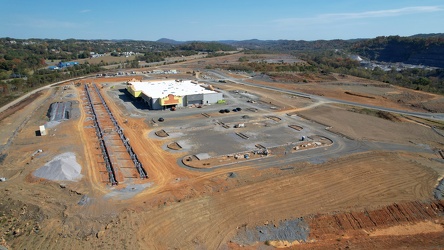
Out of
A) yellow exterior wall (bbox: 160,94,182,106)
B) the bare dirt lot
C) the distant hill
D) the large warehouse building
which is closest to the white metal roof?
the large warehouse building

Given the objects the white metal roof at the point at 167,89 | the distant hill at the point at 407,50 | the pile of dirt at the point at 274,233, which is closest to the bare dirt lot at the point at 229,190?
the pile of dirt at the point at 274,233

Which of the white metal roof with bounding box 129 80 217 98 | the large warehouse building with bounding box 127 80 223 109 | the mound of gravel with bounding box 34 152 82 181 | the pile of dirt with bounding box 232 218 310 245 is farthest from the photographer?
the white metal roof with bounding box 129 80 217 98

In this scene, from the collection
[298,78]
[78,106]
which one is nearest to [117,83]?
[78,106]

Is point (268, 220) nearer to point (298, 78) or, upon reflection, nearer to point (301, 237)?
point (301, 237)

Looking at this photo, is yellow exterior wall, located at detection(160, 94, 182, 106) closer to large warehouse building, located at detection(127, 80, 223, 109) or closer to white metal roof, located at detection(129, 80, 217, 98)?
large warehouse building, located at detection(127, 80, 223, 109)

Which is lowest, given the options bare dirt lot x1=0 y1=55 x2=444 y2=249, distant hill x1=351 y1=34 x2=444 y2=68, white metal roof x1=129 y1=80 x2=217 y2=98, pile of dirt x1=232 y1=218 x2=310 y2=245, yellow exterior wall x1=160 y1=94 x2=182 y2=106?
pile of dirt x1=232 y1=218 x2=310 y2=245

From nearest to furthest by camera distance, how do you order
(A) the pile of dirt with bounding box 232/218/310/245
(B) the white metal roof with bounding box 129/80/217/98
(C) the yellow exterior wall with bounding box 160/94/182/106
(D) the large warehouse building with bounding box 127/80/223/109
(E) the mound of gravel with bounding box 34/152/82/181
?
(A) the pile of dirt with bounding box 232/218/310/245
(E) the mound of gravel with bounding box 34/152/82/181
(C) the yellow exterior wall with bounding box 160/94/182/106
(D) the large warehouse building with bounding box 127/80/223/109
(B) the white metal roof with bounding box 129/80/217/98

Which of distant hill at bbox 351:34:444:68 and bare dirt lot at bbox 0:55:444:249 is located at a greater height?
distant hill at bbox 351:34:444:68
